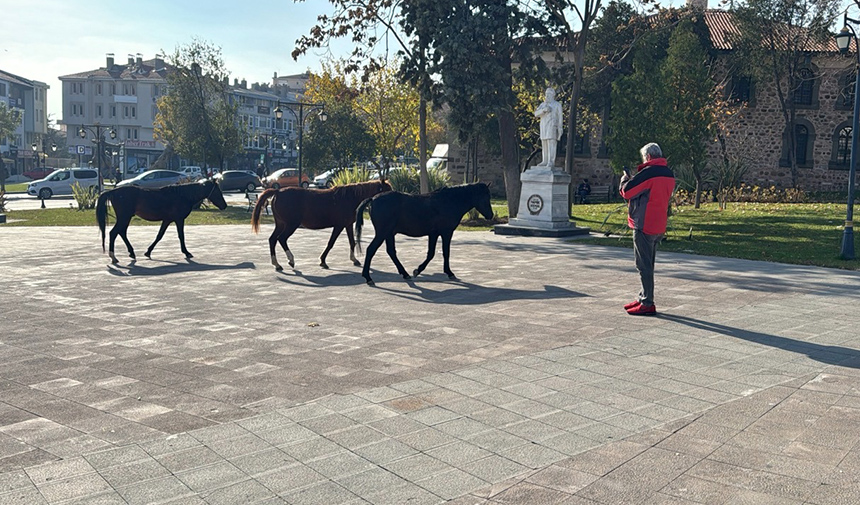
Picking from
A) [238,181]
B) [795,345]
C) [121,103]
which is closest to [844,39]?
[795,345]

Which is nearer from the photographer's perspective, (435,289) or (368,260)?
(435,289)

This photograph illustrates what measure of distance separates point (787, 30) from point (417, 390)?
3902cm

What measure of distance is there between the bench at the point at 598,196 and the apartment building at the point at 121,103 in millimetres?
67403

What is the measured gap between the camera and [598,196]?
41469 mm

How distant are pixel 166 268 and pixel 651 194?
833cm

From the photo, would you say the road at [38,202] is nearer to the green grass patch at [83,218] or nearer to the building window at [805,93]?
the green grass patch at [83,218]

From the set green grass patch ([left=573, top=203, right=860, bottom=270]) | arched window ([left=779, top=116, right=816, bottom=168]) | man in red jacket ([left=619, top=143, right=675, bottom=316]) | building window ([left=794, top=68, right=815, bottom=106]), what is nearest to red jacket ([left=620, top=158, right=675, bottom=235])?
man in red jacket ([left=619, top=143, right=675, bottom=316])

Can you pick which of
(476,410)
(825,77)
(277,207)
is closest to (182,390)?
(476,410)

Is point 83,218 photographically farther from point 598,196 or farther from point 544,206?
point 598,196

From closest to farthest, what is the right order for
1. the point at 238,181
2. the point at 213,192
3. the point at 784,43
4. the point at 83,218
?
1. the point at 213,192
2. the point at 83,218
3. the point at 784,43
4. the point at 238,181

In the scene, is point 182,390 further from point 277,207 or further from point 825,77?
point 825,77

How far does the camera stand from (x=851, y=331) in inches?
322

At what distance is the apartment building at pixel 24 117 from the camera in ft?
267

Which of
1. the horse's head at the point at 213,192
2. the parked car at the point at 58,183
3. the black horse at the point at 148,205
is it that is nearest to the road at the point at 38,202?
the parked car at the point at 58,183
